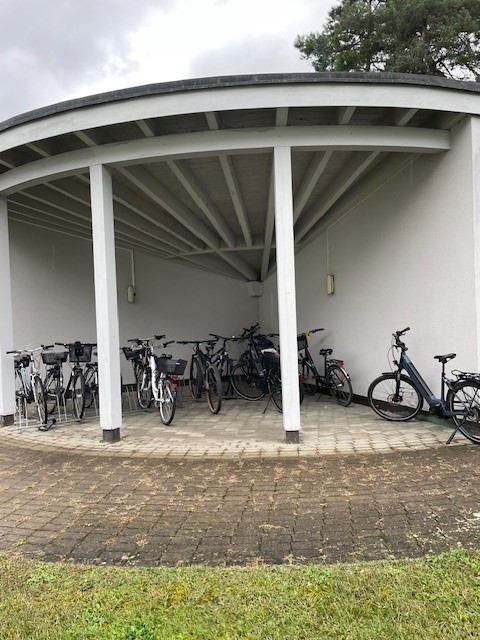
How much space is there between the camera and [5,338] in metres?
5.87

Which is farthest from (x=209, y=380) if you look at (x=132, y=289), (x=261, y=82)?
(x=261, y=82)

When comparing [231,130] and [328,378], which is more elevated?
[231,130]

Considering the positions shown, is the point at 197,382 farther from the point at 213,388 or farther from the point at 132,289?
the point at 132,289

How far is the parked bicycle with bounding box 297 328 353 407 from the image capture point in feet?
21.7

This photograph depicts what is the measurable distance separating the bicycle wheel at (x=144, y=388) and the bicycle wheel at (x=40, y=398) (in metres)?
1.35

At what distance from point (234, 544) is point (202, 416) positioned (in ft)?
12.3

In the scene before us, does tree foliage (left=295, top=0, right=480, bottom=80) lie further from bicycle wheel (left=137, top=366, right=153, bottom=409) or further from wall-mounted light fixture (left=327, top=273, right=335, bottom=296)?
bicycle wheel (left=137, top=366, right=153, bottom=409)

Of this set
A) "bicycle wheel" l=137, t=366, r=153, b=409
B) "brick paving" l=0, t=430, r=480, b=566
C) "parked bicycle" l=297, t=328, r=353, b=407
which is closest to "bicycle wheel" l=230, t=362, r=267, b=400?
"parked bicycle" l=297, t=328, r=353, b=407

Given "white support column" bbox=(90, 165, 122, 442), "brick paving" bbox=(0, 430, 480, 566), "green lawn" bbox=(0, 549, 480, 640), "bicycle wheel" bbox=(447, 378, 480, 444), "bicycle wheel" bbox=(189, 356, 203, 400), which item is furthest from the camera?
"bicycle wheel" bbox=(189, 356, 203, 400)

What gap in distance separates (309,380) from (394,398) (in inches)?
103

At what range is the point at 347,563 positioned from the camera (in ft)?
7.38

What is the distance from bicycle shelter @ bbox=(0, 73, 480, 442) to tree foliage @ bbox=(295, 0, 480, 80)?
28.9ft

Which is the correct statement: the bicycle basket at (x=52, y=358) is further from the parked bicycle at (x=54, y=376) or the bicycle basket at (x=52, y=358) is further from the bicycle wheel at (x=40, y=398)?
the bicycle wheel at (x=40, y=398)

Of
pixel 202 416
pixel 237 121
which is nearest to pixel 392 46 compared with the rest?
pixel 237 121
